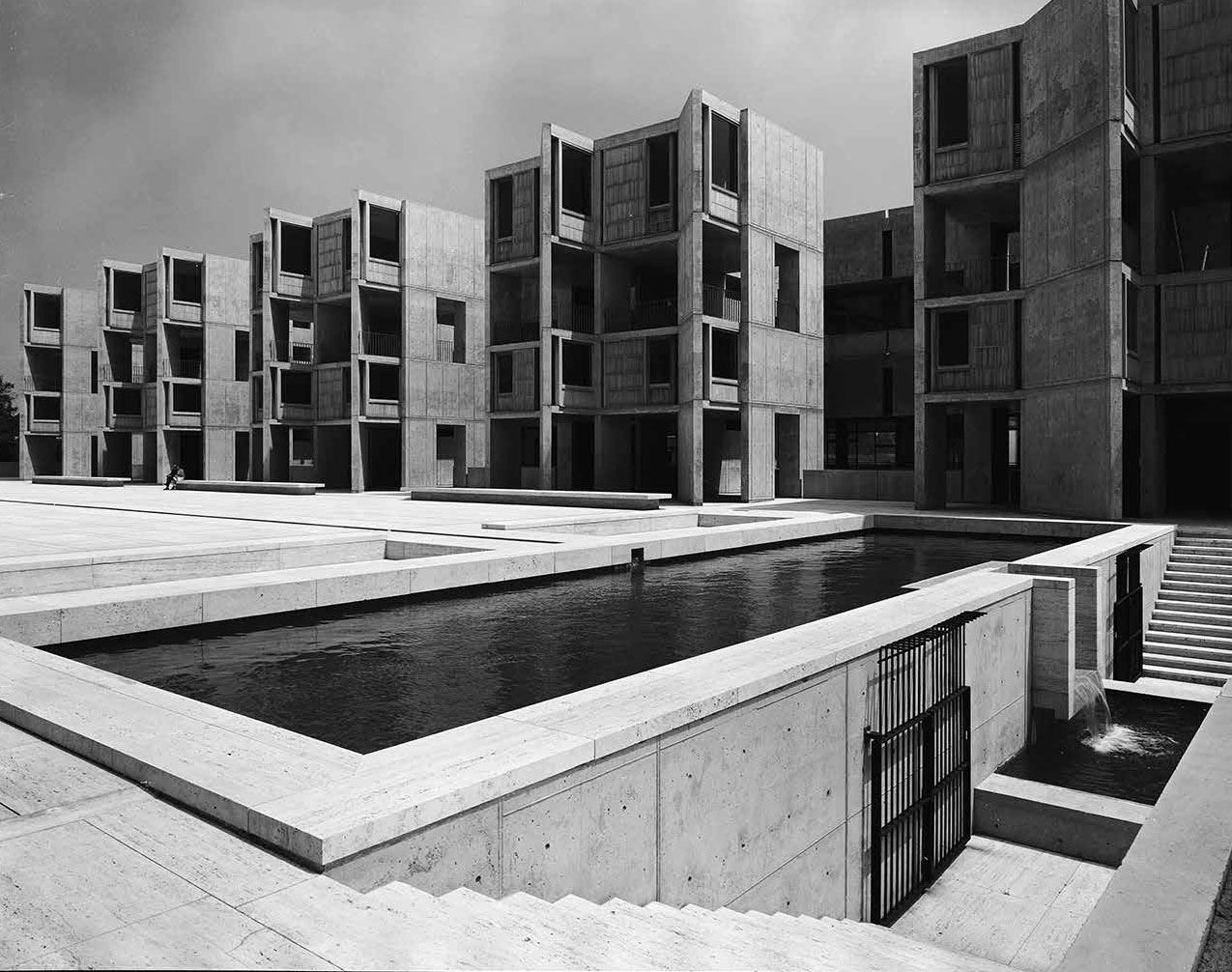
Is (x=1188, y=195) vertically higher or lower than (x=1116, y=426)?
higher

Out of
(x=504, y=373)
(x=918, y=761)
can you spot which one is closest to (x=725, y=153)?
(x=504, y=373)

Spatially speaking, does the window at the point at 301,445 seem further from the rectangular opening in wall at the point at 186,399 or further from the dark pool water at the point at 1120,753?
the dark pool water at the point at 1120,753

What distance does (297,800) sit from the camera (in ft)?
11.9

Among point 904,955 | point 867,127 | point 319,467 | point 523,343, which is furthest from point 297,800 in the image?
point 867,127

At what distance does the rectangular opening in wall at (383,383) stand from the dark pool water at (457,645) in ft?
109

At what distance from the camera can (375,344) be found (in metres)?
44.4

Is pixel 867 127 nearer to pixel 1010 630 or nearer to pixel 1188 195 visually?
pixel 1188 195

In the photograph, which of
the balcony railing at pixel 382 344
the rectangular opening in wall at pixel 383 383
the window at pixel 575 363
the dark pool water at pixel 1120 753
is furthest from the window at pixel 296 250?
the dark pool water at pixel 1120 753

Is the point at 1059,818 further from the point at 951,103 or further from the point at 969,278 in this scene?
the point at 951,103

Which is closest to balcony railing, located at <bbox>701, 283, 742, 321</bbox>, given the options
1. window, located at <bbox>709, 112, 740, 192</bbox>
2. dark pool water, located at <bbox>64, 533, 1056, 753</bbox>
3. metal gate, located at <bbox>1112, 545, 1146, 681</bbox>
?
window, located at <bbox>709, 112, 740, 192</bbox>

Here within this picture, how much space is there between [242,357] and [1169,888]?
194ft

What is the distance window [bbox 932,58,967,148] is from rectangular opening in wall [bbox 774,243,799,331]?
9.15m

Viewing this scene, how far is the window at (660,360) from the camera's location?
1358 inches

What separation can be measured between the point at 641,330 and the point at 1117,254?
58.0 ft
